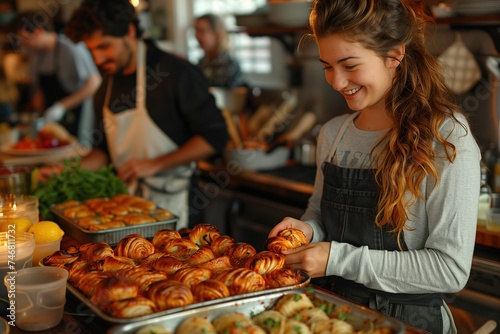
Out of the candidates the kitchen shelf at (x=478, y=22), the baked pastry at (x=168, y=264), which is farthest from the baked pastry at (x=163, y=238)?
the kitchen shelf at (x=478, y=22)

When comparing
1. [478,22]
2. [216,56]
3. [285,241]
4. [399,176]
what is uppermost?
[478,22]

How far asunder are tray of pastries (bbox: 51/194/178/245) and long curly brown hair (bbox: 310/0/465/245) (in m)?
0.90

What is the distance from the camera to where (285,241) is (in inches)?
76.3

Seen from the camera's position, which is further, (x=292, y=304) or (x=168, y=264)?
(x=168, y=264)

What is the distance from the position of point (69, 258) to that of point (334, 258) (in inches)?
31.9

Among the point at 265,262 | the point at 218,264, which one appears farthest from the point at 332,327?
the point at 218,264

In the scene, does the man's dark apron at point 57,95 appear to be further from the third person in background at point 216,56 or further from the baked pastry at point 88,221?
the baked pastry at point 88,221

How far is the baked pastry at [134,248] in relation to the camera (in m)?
1.94

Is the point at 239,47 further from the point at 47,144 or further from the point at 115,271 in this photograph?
the point at 115,271

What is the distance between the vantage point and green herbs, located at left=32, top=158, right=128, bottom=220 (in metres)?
2.85

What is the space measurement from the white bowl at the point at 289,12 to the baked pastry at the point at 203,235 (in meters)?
2.35

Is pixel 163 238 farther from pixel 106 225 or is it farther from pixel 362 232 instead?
pixel 362 232

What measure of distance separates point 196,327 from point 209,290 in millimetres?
149

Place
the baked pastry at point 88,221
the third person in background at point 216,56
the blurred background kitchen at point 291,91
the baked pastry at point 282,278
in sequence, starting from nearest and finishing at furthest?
the baked pastry at point 282,278 < the baked pastry at point 88,221 < the blurred background kitchen at point 291,91 < the third person in background at point 216,56
